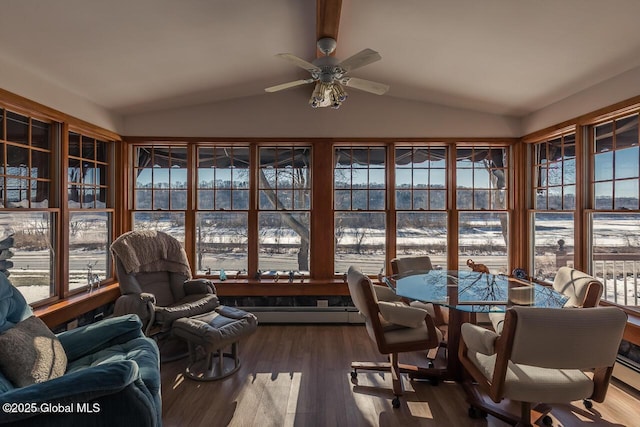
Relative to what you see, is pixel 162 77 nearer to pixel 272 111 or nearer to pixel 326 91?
pixel 272 111

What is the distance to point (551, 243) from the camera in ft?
12.6

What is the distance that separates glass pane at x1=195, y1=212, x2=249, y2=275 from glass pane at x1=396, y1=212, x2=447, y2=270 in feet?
6.85

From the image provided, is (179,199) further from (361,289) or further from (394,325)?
(394,325)

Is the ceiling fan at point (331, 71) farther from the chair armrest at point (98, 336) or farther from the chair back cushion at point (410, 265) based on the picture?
the chair armrest at point (98, 336)

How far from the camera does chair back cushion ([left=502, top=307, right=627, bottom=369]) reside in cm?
161

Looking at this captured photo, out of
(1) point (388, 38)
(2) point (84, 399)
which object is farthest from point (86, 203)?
(1) point (388, 38)

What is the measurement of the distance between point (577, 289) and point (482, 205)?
1.94 m

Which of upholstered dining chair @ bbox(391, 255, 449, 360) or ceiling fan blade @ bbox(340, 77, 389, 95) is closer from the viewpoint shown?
ceiling fan blade @ bbox(340, 77, 389, 95)

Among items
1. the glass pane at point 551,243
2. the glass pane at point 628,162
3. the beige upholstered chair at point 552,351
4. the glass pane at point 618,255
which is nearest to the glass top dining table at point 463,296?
the beige upholstered chair at point 552,351

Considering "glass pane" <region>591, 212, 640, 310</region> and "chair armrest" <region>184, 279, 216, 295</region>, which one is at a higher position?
"glass pane" <region>591, 212, 640, 310</region>

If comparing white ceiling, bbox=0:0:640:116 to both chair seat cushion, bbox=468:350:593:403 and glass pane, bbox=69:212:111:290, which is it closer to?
glass pane, bbox=69:212:111:290

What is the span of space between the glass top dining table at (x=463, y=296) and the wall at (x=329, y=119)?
2032 millimetres

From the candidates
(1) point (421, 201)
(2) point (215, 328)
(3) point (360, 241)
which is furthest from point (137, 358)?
(1) point (421, 201)

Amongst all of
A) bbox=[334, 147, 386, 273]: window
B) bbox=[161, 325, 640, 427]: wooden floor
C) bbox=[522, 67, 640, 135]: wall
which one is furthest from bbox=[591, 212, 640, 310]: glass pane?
bbox=[334, 147, 386, 273]: window
